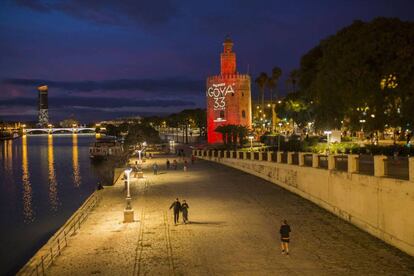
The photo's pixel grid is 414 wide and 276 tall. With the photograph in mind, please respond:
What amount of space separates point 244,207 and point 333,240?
844cm

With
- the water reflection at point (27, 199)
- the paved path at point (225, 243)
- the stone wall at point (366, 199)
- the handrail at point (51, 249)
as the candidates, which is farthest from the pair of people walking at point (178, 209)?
the water reflection at point (27, 199)

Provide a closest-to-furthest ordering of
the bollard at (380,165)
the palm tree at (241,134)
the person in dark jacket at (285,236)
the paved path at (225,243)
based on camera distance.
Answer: the paved path at (225,243)
the person in dark jacket at (285,236)
the bollard at (380,165)
the palm tree at (241,134)

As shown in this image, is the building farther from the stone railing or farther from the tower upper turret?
the stone railing

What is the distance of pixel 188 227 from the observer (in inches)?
876

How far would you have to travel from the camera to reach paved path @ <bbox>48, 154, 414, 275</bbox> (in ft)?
52.7

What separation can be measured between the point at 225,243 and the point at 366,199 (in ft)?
18.1

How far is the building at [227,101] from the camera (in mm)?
85188

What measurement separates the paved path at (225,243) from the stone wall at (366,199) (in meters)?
0.43

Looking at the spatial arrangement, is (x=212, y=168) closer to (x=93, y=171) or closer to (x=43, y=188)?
(x=43, y=188)

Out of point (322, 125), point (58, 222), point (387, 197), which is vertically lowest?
point (58, 222)

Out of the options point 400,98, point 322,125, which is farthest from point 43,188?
point 400,98

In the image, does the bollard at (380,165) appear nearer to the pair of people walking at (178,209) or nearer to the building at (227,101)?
the pair of people walking at (178,209)

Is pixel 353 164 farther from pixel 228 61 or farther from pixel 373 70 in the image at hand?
pixel 228 61

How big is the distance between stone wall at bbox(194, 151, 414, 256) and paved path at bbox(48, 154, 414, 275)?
0.43 metres
